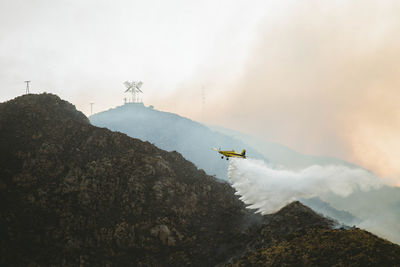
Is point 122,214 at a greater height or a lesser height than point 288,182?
lesser

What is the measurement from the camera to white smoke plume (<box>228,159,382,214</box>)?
53.8 meters

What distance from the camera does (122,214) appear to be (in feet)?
244

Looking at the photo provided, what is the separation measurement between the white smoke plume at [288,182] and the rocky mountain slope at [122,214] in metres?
5.61

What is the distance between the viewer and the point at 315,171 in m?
64.5

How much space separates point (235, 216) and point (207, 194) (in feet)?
44.1

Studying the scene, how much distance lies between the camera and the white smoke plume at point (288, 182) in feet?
177

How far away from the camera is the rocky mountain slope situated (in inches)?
2314

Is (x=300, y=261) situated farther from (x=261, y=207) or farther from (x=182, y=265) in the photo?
(x=182, y=265)

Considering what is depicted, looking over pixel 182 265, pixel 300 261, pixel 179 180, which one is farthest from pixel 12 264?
pixel 300 261

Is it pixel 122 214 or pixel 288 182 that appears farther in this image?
pixel 122 214

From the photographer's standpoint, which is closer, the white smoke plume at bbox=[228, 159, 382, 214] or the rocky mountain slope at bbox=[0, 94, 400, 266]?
the white smoke plume at bbox=[228, 159, 382, 214]

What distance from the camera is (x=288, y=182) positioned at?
69562mm

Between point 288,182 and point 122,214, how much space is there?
156 ft

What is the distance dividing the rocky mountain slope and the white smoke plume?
18.4ft
